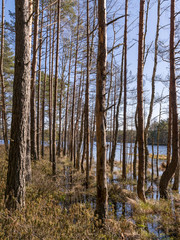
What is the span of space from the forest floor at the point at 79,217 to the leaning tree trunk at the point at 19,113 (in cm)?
34

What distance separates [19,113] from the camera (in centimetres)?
341

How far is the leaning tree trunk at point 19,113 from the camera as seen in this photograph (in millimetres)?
3352

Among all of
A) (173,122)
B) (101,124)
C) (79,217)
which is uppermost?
(173,122)

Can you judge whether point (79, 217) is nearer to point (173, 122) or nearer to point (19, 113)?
point (19, 113)

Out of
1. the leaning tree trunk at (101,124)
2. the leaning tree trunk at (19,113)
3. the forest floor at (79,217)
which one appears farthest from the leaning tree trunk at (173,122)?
the leaning tree trunk at (19,113)

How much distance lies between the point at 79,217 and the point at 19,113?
95.9 inches

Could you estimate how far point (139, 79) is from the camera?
5594 millimetres

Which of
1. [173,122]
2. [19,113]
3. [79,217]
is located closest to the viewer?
[79,217]

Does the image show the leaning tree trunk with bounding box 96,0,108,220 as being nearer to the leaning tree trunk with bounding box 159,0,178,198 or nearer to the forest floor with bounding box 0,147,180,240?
the forest floor with bounding box 0,147,180,240

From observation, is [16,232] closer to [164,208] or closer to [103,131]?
[103,131]

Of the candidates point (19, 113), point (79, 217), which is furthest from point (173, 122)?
point (19, 113)

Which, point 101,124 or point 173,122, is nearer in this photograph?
point 101,124

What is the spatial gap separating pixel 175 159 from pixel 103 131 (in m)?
3.90

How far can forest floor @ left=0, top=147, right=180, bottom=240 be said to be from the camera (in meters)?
2.56
